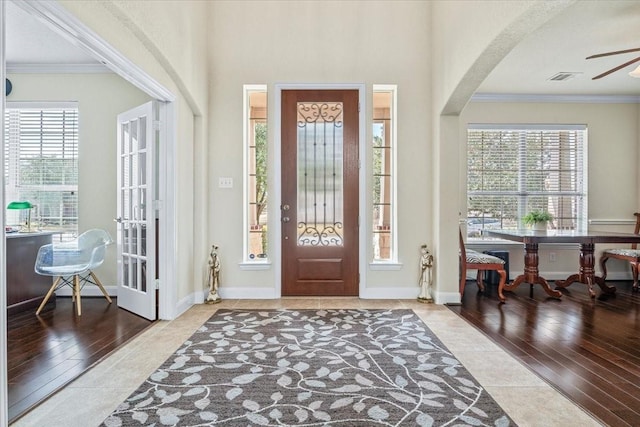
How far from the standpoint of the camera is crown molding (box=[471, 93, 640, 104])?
550 centimetres

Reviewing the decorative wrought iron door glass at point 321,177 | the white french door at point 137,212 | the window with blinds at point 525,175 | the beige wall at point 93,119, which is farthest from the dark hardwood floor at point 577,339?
the beige wall at point 93,119

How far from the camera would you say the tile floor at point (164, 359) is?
1.85 metres

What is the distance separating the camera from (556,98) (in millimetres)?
5539

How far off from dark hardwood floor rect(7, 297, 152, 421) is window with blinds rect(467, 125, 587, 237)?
468 cm

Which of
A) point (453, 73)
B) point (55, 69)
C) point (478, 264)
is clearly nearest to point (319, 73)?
point (453, 73)

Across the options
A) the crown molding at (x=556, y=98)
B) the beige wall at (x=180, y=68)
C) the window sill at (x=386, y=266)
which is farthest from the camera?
the crown molding at (x=556, y=98)

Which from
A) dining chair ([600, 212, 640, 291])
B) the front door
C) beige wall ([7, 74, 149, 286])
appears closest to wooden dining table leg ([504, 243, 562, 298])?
dining chair ([600, 212, 640, 291])

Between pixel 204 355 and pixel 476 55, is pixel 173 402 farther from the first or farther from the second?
pixel 476 55

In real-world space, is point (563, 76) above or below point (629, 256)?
above

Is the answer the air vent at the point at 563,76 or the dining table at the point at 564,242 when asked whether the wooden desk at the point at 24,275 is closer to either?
the dining table at the point at 564,242

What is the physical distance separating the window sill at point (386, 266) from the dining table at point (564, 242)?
1204mm

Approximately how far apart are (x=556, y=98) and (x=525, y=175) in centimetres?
120

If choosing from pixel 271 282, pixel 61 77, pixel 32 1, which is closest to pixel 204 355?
pixel 271 282

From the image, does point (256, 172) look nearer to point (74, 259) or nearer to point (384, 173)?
point (384, 173)
